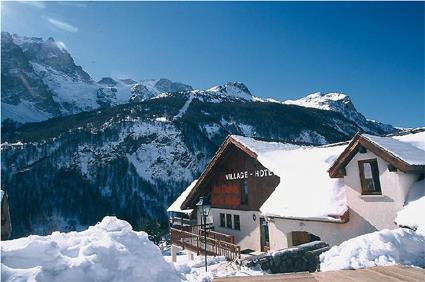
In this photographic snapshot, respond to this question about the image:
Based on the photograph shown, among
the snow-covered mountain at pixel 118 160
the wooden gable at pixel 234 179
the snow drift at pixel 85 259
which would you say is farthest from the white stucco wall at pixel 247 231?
the snow-covered mountain at pixel 118 160

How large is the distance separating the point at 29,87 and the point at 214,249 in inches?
7988

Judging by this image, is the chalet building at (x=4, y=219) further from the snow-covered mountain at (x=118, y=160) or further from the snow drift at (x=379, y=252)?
the snow-covered mountain at (x=118, y=160)

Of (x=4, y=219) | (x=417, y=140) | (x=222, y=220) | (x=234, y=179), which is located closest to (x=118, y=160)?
(x=4, y=219)

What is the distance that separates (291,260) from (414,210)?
3963 mm

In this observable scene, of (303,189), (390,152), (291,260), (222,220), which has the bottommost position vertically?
(291,260)

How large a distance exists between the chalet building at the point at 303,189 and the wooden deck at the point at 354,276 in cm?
714

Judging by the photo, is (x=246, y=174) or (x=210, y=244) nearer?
(x=210, y=244)

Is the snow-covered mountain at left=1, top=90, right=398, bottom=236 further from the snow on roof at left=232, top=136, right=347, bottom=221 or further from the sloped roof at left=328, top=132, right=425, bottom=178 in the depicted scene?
the sloped roof at left=328, top=132, right=425, bottom=178

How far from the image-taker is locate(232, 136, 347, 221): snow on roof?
47.1 feet

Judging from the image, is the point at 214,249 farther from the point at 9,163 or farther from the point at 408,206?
the point at 9,163

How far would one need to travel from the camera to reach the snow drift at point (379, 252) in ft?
21.3

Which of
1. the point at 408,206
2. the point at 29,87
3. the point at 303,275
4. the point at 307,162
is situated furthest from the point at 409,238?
the point at 29,87

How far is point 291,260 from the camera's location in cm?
1111

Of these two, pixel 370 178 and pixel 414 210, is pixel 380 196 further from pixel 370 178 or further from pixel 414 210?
pixel 414 210
